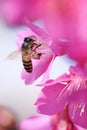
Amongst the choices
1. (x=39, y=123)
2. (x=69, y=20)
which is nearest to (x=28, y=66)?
(x=39, y=123)

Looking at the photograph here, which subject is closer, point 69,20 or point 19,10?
point 69,20

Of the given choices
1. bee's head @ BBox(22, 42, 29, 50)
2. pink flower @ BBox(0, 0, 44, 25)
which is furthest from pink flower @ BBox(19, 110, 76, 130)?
pink flower @ BBox(0, 0, 44, 25)

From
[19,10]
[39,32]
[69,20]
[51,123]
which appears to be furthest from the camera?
[19,10]

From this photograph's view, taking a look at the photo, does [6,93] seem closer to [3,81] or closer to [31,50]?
[3,81]

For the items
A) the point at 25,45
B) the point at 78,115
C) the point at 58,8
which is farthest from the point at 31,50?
the point at 58,8

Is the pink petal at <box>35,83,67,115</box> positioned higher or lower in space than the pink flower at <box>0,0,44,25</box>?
lower

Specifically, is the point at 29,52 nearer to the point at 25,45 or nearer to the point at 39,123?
the point at 25,45

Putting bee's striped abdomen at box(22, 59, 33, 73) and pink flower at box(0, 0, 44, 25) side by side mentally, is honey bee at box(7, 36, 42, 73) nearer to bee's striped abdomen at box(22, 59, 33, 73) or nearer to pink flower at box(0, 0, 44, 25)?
bee's striped abdomen at box(22, 59, 33, 73)
